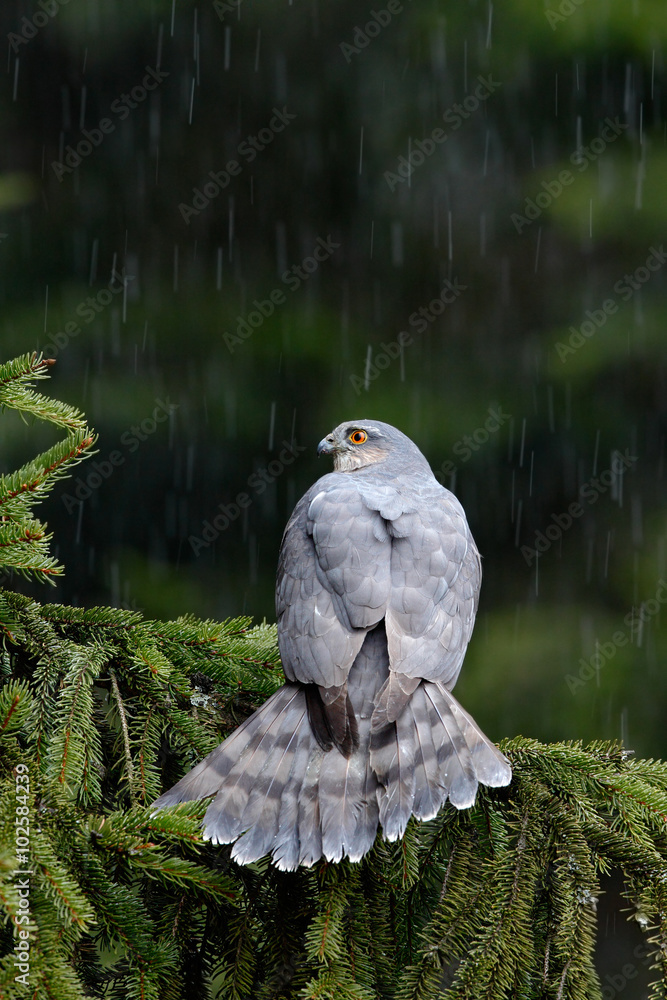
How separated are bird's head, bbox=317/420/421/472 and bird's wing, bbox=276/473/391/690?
0.94 m

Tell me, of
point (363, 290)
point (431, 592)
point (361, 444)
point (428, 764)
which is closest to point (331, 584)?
point (431, 592)

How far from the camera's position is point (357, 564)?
8.50ft

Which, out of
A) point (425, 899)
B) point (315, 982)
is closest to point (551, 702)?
point (425, 899)

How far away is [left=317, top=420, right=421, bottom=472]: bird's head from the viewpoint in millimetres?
3904

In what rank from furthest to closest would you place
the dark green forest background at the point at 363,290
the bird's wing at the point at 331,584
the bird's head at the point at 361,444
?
the dark green forest background at the point at 363,290
the bird's head at the point at 361,444
the bird's wing at the point at 331,584

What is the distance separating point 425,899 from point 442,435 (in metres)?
4.01

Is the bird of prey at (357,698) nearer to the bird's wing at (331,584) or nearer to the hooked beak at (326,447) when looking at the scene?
the bird's wing at (331,584)

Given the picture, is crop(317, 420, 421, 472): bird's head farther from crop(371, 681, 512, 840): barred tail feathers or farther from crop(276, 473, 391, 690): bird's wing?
crop(371, 681, 512, 840): barred tail feathers

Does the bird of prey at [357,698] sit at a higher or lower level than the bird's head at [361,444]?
lower

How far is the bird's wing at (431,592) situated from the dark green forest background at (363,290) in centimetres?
286

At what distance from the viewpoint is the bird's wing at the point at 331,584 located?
2367 mm

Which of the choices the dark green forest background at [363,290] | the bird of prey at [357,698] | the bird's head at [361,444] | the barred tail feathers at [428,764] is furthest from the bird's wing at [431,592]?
the dark green forest background at [363,290]

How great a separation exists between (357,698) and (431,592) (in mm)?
421

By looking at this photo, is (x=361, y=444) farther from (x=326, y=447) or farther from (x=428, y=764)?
(x=428, y=764)
